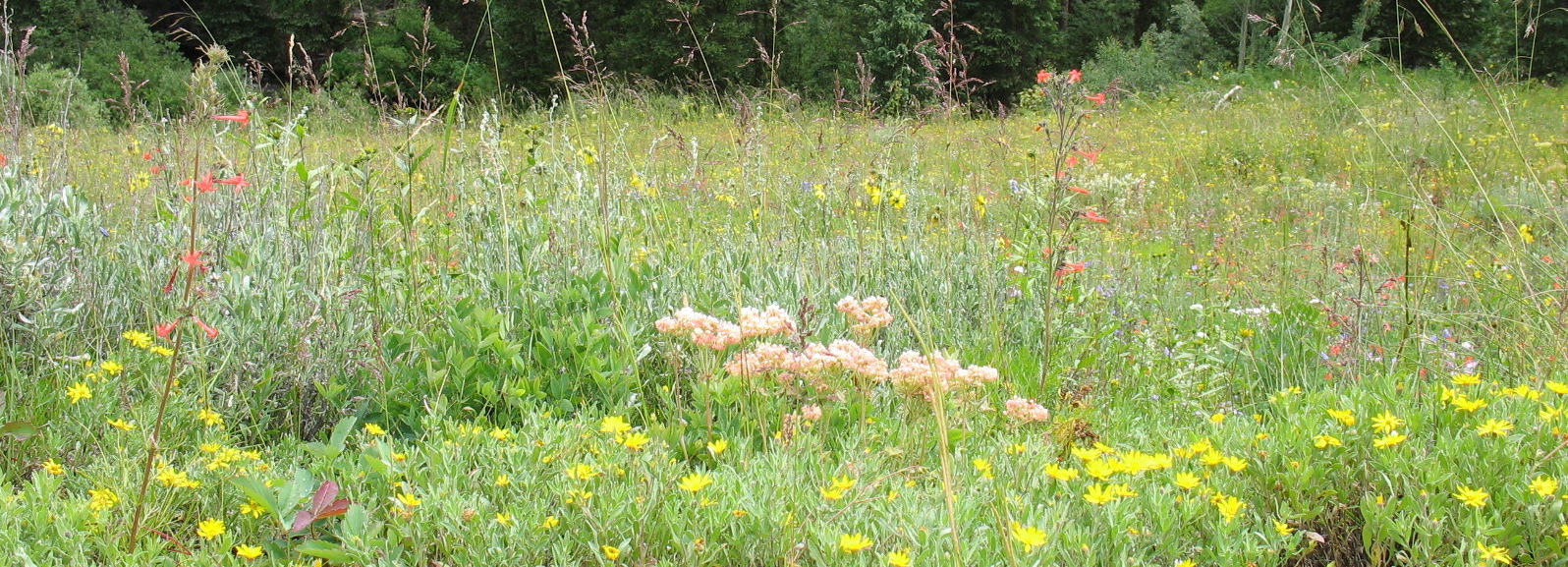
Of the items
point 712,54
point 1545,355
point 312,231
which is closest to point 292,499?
point 312,231

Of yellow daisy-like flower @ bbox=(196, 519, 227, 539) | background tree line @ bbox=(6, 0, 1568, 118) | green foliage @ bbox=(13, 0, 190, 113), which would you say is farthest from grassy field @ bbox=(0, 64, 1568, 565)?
green foliage @ bbox=(13, 0, 190, 113)

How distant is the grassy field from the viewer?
1517 mm

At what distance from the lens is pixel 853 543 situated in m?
1.30

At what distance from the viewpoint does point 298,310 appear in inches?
96.8

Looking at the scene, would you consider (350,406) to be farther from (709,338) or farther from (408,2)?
(408,2)

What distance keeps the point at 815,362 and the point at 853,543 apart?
56 cm

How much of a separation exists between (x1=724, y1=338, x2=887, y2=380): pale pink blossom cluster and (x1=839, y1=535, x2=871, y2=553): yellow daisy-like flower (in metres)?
0.44

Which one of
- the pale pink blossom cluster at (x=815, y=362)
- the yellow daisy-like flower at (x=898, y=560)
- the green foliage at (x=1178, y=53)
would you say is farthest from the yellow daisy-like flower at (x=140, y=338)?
the green foliage at (x=1178, y=53)

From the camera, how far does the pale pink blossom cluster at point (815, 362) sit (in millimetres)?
1768

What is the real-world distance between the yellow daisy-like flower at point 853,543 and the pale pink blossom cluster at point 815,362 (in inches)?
17.4

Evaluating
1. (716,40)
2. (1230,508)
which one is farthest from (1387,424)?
(716,40)

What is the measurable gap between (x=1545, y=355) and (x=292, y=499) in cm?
285

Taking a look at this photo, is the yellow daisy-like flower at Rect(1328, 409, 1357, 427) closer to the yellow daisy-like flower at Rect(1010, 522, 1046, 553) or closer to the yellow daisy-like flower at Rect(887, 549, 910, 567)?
the yellow daisy-like flower at Rect(1010, 522, 1046, 553)

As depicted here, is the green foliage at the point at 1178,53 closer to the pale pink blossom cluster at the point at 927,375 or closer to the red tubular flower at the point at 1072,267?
the red tubular flower at the point at 1072,267
